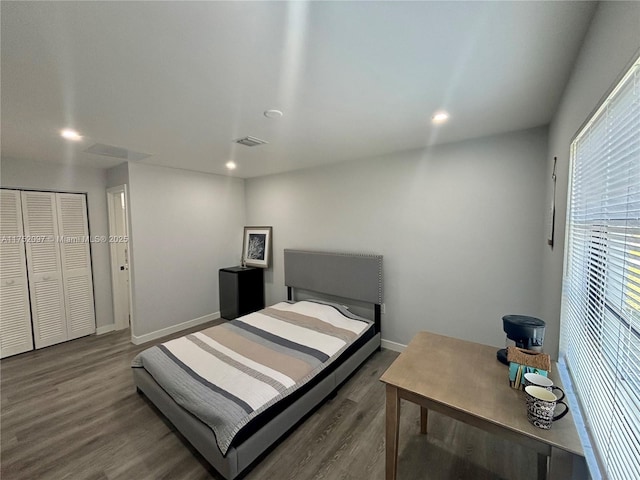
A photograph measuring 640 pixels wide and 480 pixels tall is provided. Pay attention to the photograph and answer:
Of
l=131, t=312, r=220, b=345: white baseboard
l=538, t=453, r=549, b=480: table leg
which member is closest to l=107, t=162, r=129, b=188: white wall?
l=131, t=312, r=220, b=345: white baseboard

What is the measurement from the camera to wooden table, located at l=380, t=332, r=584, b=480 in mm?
1028

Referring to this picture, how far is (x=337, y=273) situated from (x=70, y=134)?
309cm

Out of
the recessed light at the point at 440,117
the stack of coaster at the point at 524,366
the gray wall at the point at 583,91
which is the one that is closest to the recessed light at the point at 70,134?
the recessed light at the point at 440,117

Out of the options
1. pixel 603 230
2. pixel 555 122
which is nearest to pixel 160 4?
pixel 603 230

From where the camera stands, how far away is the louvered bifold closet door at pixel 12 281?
3.19 m

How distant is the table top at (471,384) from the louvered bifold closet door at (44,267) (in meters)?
4.41

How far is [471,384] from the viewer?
53.1 inches

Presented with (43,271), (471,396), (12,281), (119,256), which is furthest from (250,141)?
(12,281)

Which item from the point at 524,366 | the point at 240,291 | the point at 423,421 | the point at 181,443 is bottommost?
the point at 181,443

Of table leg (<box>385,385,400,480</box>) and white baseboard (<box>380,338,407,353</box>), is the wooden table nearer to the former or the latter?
table leg (<box>385,385,400,480</box>)

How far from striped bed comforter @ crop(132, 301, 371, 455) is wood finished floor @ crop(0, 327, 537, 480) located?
0.34 m

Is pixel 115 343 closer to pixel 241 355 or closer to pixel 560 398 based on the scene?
pixel 241 355

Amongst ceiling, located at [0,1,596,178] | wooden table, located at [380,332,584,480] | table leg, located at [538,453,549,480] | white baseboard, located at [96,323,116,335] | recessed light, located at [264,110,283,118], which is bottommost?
white baseboard, located at [96,323,116,335]

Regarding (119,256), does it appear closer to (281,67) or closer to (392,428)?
(281,67)
